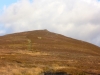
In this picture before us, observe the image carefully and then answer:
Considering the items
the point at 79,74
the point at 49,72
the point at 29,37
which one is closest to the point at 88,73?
the point at 79,74

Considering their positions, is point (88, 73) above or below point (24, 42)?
below

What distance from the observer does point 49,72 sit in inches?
Answer: 2109

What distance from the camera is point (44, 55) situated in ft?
285

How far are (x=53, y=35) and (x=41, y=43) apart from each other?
2919cm

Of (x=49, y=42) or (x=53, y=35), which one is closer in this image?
(x=49, y=42)

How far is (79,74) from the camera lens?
54625 millimetres

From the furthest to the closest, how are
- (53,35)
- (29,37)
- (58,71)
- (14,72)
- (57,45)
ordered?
(53,35), (29,37), (57,45), (58,71), (14,72)

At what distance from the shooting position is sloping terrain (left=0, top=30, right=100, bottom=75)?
186 ft

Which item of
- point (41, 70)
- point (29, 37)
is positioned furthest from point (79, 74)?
point (29, 37)

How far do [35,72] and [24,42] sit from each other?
237 ft

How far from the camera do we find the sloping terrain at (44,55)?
56553 millimetres

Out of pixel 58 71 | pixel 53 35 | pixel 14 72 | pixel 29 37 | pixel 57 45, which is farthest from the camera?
pixel 53 35

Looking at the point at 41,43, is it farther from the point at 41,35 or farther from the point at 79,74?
the point at 79,74

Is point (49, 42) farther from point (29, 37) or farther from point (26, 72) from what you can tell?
point (26, 72)
